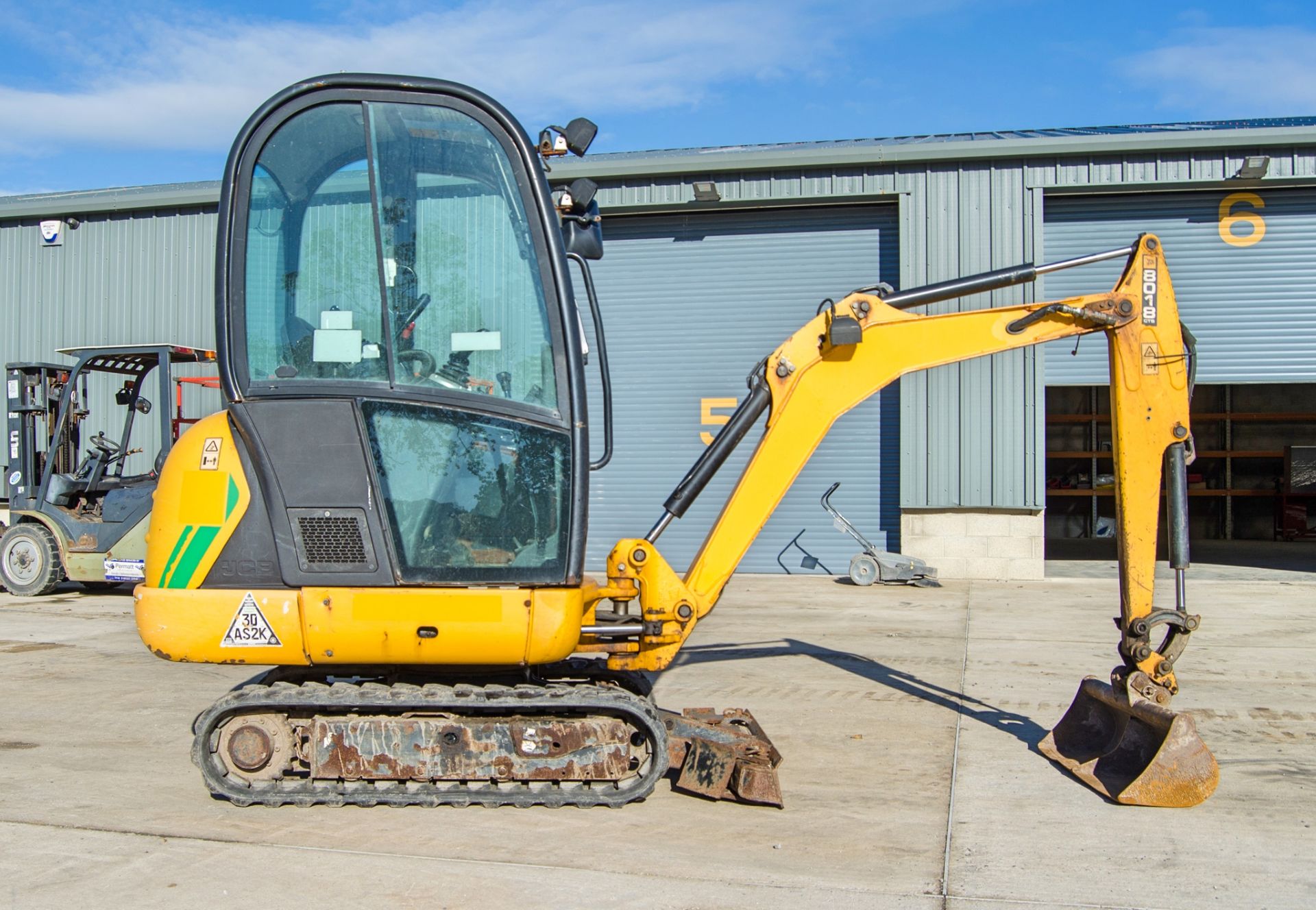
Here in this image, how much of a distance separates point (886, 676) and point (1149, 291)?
11.8 ft

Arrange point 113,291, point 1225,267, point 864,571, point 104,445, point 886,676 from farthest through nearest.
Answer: point 113,291 → point 1225,267 → point 864,571 → point 104,445 → point 886,676

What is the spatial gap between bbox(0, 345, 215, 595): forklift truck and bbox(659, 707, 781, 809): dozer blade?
29.0 feet

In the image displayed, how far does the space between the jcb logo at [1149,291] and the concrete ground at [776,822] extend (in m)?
2.41

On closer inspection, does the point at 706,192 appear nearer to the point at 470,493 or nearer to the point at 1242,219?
the point at 1242,219

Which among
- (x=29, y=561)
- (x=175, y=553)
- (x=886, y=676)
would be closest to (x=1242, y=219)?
(x=886, y=676)

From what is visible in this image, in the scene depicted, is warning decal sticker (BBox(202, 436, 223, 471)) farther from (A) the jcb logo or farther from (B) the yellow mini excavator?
(A) the jcb logo

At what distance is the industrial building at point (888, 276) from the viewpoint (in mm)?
14625

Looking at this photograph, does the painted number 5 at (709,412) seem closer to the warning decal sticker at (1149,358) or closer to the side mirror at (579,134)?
the warning decal sticker at (1149,358)

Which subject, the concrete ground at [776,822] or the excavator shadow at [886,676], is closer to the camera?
the concrete ground at [776,822]

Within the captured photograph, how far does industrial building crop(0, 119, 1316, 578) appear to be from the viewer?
14625 mm

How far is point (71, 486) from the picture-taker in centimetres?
1341

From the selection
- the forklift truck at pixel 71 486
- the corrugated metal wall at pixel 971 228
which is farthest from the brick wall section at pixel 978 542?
the forklift truck at pixel 71 486

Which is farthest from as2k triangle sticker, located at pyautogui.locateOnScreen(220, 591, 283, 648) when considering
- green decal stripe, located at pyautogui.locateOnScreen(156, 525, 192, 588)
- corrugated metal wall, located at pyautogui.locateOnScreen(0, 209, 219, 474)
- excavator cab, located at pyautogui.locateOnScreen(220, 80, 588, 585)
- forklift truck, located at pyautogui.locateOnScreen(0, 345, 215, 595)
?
corrugated metal wall, located at pyautogui.locateOnScreen(0, 209, 219, 474)

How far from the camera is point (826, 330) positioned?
19.8 feet
